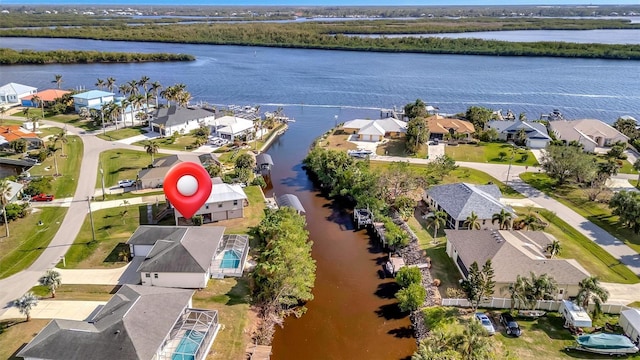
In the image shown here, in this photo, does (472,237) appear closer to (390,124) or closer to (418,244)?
(418,244)

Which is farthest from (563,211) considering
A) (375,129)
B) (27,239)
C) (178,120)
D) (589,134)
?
(178,120)

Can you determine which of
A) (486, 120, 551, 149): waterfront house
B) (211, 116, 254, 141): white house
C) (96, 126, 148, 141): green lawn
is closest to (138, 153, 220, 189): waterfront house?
(211, 116, 254, 141): white house

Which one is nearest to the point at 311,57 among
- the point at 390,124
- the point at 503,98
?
the point at 503,98

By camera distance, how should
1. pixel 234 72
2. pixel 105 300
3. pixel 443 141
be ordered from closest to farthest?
pixel 105 300 → pixel 443 141 → pixel 234 72

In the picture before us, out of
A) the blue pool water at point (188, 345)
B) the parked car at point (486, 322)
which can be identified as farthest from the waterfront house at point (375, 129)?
the blue pool water at point (188, 345)

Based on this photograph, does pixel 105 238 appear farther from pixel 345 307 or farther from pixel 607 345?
pixel 607 345
